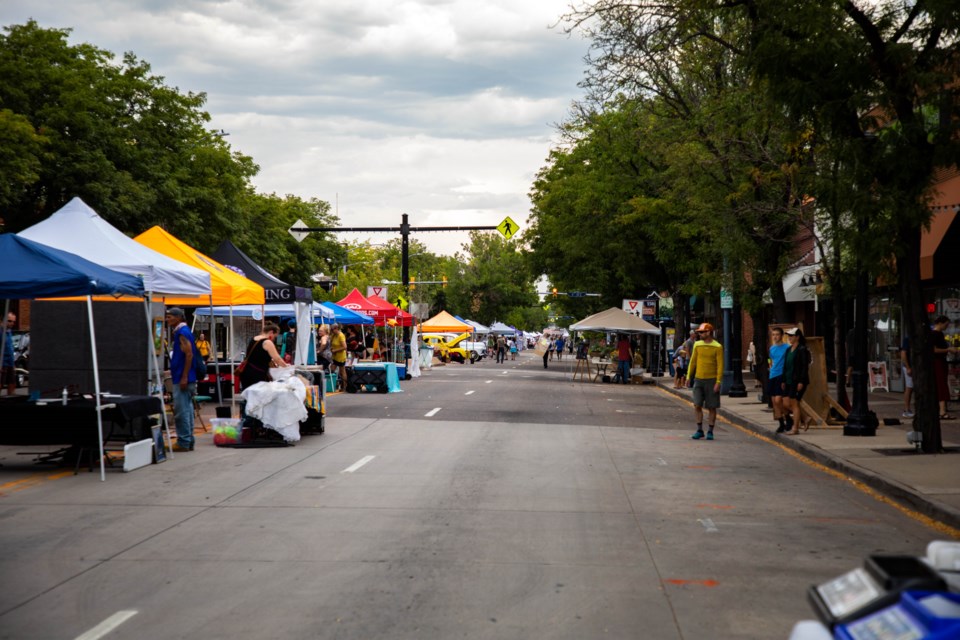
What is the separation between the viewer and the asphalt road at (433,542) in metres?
6.17

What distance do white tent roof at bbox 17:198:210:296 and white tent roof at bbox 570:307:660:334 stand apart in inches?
1063

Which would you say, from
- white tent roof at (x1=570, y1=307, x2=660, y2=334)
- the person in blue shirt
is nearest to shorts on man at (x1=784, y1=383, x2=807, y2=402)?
the person in blue shirt

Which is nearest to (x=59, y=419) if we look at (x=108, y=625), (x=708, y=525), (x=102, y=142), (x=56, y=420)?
(x=56, y=420)

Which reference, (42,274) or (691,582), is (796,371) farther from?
(42,274)

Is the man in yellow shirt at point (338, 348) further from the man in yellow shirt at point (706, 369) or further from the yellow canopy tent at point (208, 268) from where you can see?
the man in yellow shirt at point (706, 369)

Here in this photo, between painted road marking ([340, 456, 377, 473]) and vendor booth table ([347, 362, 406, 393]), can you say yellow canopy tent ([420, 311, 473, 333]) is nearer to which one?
vendor booth table ([347, 362, 406, 393])

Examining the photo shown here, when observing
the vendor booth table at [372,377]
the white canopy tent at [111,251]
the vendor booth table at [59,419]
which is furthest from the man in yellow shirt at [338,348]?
the vendor booth table at [59,419]

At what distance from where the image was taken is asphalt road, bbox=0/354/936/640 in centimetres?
617

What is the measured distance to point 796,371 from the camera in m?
17.5

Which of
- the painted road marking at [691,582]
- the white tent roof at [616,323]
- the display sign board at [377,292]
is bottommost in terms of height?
the painted road marking at [691,582]

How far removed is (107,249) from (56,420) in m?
3.45

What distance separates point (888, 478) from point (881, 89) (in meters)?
5.31

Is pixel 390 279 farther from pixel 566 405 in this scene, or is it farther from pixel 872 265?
pixel 872 265

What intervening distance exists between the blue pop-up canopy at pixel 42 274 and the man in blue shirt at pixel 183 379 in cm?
206
